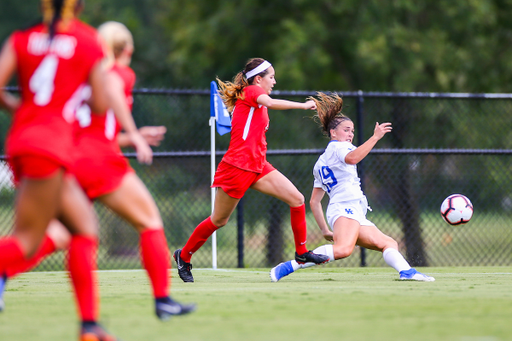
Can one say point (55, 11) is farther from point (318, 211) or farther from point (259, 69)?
point (318, 211)

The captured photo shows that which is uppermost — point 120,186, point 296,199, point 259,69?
point 259,69

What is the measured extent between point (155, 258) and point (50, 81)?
123cm

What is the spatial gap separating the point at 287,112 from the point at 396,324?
8.94 meters

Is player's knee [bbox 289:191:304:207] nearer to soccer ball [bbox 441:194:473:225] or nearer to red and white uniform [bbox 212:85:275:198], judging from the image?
red and white uniform [bbox 212:85:275:198]

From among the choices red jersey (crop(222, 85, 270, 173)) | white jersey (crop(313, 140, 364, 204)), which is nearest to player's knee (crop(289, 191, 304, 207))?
white jersey (crop(313, 140, 364, 204))

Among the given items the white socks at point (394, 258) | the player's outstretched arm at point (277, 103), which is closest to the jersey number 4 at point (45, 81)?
the player's outstretched arm at point (277, 103)

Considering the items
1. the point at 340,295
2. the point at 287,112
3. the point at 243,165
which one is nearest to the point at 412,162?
the point at 287,112

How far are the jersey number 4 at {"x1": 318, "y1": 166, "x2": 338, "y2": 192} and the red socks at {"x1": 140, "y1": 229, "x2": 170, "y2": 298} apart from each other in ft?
9.29

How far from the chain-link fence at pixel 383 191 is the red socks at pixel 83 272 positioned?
6.15 m

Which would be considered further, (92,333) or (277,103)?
(277,103)

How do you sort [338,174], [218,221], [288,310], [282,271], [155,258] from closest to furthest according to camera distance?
[155,258] → [288,310] → [282,271] → [338,174] → [218,221]

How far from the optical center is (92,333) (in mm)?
3225

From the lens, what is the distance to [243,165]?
259 inches

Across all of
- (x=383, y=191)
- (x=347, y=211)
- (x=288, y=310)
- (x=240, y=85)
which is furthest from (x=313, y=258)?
(x=383, y=191)
